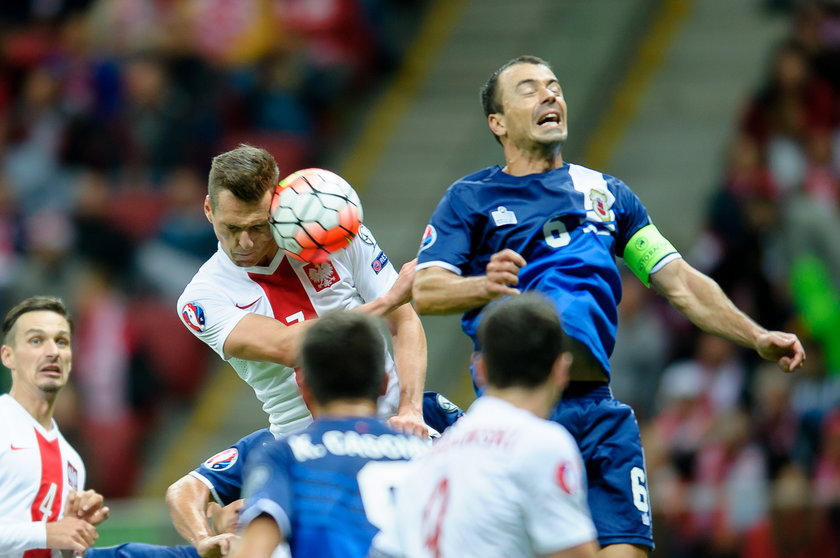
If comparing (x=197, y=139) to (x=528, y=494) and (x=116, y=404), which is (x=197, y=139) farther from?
(x=528, y=494)

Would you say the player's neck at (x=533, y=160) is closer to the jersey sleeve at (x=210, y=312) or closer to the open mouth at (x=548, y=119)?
the open mouth at (x=548, y=119)

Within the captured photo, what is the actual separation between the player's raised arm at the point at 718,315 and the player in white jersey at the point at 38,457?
287 cm

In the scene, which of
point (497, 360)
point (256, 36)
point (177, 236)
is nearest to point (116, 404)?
point (177, 236)

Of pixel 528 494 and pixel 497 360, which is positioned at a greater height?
pixel 497 360

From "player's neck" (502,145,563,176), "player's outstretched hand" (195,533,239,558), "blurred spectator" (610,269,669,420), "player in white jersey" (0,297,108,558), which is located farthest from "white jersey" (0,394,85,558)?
"blurred spectator" (610,269,669,420)

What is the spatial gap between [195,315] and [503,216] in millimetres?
1540

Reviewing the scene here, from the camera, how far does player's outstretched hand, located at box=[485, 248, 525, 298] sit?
5.61 meters

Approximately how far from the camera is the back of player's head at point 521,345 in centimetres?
460

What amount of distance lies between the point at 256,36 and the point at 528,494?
1156 cm

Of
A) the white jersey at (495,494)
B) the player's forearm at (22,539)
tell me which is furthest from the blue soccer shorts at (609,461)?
the player's forearm at (22,539)

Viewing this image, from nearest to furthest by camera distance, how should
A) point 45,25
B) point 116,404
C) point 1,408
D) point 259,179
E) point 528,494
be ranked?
1. point 528,494
2. point 259,179
3. point 1,408
4. point 116,404
5. point 45,25

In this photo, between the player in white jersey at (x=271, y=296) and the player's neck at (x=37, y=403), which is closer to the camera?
the player in white jersey at (x=271, y=296)

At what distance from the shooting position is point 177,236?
13.5 m

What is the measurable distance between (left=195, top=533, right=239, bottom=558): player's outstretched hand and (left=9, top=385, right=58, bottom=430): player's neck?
1.62 metres
